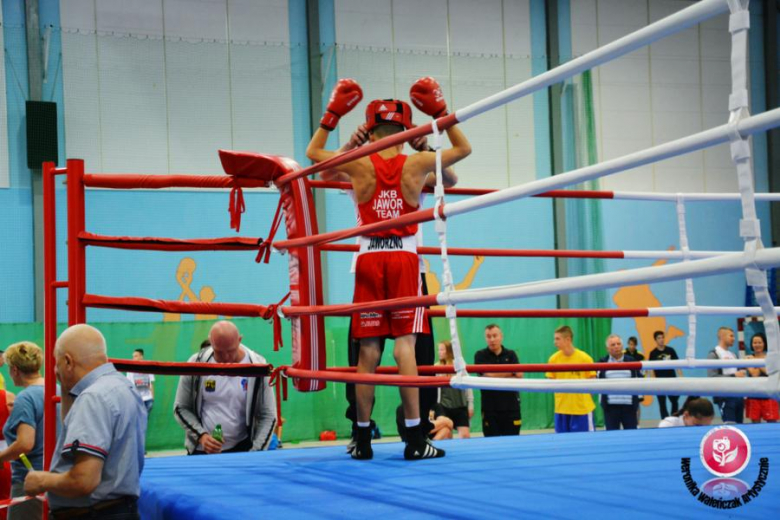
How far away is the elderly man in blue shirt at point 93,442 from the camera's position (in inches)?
93.0

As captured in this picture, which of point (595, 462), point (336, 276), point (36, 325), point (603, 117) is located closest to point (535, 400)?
point (336, 276)

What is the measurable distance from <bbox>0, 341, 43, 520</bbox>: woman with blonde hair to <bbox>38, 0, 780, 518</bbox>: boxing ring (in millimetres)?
717

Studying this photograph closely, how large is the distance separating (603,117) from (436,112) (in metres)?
9.89

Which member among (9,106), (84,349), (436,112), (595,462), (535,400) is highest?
(9,106)

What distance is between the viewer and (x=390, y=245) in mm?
3133

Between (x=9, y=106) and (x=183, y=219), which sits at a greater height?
(x=9, y=106)

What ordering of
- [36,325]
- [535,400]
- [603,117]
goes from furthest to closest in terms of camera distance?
[603,117], [535,400], [36,325]

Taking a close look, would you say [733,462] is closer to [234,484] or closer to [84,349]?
[234,484]

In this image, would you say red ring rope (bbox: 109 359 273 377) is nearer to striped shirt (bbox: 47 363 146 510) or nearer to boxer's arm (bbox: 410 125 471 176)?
striped shirt (bbox: 47 363 146 510)

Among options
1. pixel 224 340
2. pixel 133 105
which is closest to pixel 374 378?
pixel 224 340

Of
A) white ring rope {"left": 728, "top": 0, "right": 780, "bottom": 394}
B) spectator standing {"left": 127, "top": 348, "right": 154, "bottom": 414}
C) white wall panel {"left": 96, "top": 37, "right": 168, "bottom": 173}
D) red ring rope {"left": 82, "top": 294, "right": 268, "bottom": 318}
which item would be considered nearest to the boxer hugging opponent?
red ring rope {"left": 82, "top": 294, "right": 268, "bottom": 318}

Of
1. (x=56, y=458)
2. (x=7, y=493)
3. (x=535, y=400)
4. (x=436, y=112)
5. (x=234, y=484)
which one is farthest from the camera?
(x=535, y=400)

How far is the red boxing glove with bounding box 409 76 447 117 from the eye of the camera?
2957 millimetres

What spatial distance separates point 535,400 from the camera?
10.9 m
